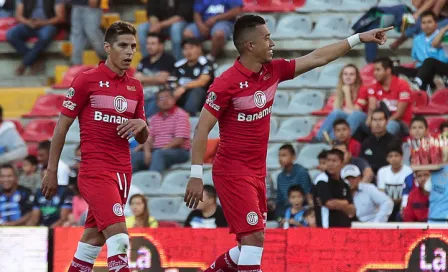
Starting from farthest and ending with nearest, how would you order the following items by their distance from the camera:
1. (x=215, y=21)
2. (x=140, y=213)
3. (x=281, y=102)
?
(x=215, y=21), (x=281, y=102), (x=140, y=213)

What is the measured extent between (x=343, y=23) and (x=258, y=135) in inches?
299

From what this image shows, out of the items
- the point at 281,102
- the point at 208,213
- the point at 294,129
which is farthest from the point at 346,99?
the point at 208,213

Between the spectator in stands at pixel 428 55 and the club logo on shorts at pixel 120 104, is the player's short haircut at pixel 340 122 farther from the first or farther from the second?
the club logo on shorts at pixel 120 104

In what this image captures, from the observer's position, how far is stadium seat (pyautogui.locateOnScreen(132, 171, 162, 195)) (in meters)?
14.7

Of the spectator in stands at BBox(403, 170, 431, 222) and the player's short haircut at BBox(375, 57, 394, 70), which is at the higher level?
the player's short haircut at BBox(375, 57, 394, 70)

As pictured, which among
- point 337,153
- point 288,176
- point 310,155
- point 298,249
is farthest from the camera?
point 310,155

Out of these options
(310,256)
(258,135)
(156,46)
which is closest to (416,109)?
(156,46)

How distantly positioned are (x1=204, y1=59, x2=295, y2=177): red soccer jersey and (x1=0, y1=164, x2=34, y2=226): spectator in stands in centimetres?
550

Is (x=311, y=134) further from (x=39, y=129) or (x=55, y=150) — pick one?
(x=55, y=150)

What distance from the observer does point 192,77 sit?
15523 millimetres

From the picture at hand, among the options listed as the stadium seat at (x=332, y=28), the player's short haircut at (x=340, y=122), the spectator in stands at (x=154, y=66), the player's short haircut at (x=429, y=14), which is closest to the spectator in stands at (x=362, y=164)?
the player's short haircut at (x=340, y=122)

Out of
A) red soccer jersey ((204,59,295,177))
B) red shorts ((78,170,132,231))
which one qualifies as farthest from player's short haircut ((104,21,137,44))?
red shorts ((78,170,132,231))

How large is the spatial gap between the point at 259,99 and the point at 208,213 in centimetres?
402

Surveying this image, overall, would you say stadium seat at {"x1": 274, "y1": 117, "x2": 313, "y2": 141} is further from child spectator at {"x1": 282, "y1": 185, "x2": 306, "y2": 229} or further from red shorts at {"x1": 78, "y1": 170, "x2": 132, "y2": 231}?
red shorts at {"x1": 78, "y1": 170, "x2": 132, "y2": 231}
